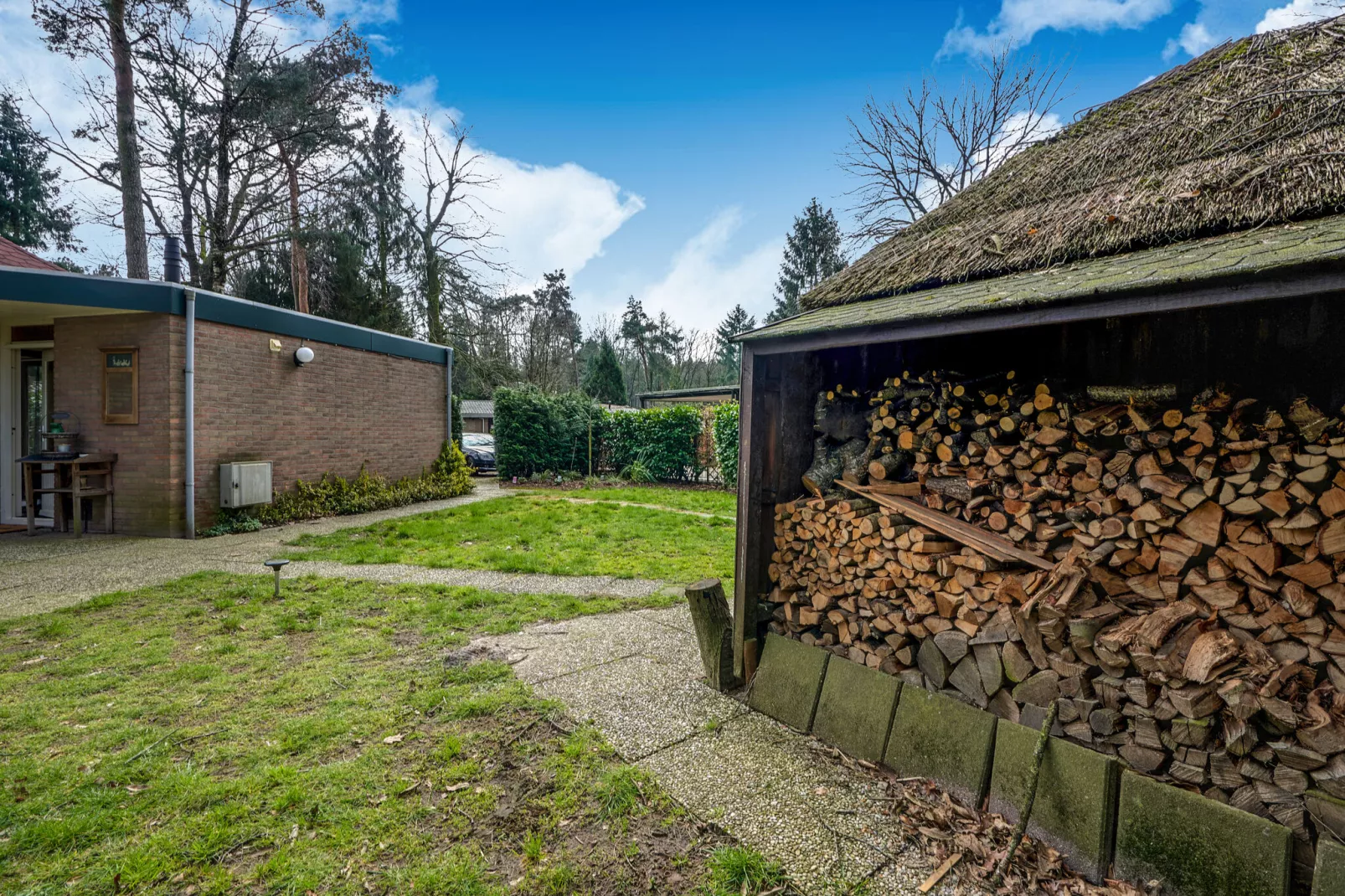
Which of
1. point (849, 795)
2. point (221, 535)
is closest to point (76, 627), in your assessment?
point (221, 535)

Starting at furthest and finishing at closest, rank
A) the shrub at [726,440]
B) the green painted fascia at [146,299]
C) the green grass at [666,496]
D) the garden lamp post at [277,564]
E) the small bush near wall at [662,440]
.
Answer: the small bush near wall at [662,440]
the shrub at [726,440]
the green grass at [666,496]
the green painted fascia at [146,299]
the garden lamp post at [277,564]

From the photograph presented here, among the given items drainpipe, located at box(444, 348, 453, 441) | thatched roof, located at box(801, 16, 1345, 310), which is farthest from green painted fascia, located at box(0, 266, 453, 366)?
thatched roof, located at box(801, 16, 1345, 310)

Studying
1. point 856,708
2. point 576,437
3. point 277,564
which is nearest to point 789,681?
point 856,708

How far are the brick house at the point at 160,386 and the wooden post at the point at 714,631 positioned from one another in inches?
292

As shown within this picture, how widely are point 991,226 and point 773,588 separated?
239cm

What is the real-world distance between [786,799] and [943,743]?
0.69 m

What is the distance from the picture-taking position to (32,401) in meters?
8.05

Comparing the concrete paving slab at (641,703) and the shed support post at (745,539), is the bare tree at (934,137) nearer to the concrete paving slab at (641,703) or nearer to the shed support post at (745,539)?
the shed support post at (745,539)

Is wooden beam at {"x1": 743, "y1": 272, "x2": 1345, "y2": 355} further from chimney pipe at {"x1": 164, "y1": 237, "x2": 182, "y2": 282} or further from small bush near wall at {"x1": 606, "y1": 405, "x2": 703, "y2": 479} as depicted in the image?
small bush near wall at {"x1": 606, "y1": 405, "x2": 703, "y2": 479}

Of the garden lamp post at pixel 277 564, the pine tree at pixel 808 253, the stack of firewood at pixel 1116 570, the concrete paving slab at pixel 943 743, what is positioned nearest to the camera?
the stack of firewood at pixel 1116 570

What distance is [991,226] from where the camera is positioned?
3258 mm

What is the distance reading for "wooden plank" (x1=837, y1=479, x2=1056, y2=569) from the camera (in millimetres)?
2326

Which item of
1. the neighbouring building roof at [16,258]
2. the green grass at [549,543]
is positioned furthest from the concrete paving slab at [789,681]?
the neighbouring building roof at [16,258]

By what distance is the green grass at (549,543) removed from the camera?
19.8 ft
